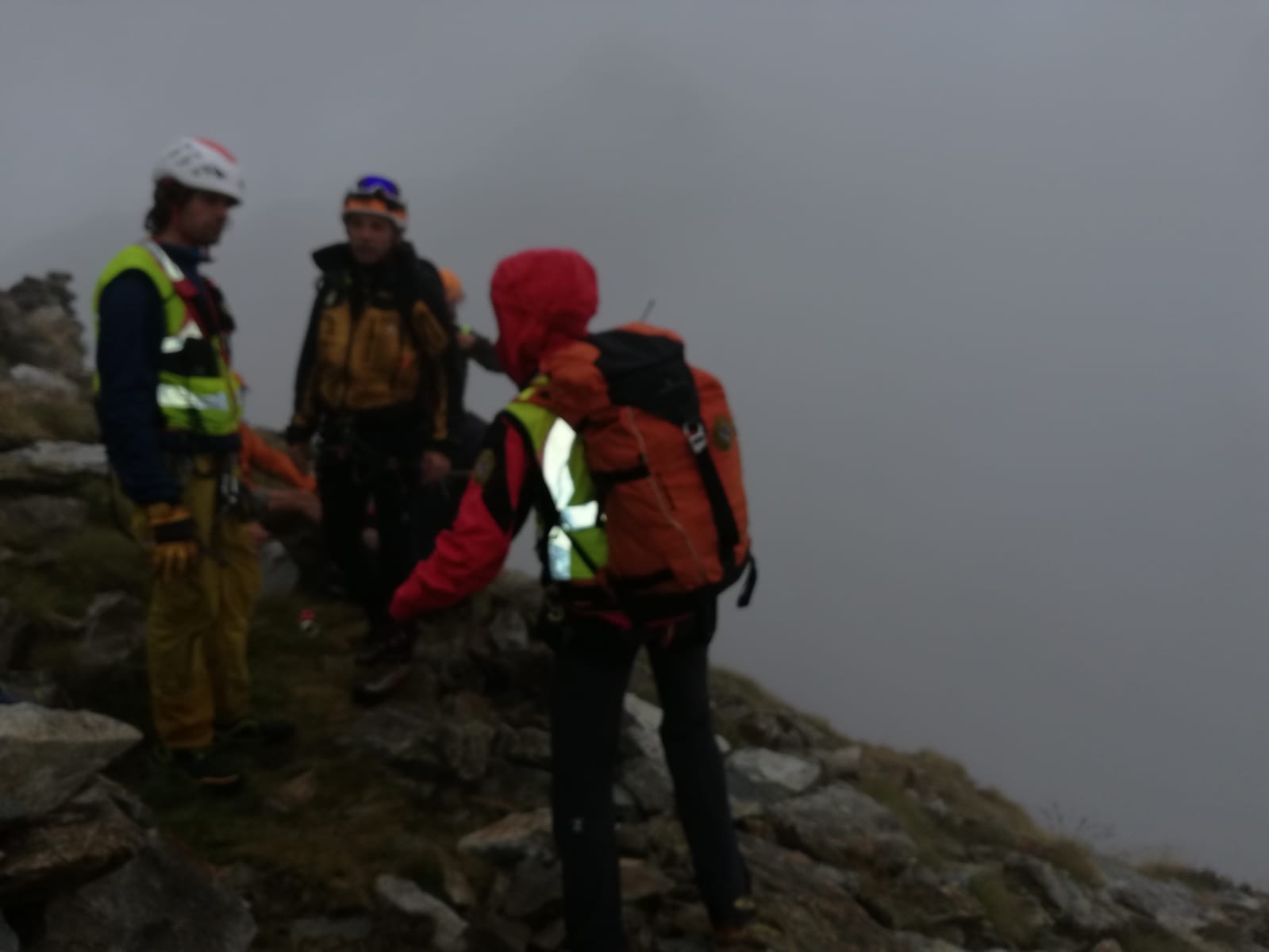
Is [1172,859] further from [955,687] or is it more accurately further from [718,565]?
[955,687]

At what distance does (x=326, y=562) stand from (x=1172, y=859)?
10513 mm

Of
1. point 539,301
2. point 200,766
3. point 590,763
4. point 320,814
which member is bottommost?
point 320,814

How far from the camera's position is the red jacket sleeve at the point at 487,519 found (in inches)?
144

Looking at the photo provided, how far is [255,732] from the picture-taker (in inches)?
233

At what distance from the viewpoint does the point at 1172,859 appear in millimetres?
11648

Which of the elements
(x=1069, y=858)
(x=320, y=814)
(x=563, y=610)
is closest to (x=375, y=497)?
(x=320, y=814)

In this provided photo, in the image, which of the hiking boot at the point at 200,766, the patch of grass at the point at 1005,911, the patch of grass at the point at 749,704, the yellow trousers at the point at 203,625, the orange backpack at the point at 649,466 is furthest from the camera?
the patch of grass at the point at 749,704

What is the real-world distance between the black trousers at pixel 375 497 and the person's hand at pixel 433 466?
7cm

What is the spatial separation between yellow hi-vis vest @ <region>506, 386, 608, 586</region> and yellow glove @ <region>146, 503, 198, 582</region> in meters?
2.11

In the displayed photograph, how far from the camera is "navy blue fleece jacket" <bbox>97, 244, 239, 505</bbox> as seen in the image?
460 centimetres

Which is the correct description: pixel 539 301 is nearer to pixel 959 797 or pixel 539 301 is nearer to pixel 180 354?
pixel 180 354

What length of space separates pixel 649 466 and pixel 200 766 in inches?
137

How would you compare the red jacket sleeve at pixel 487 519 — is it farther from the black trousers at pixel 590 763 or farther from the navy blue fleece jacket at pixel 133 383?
the navy blue fleece jacket at pixel 133 383

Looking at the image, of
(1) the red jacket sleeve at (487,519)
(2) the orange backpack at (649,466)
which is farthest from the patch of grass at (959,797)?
(1) the red jacket sleeve at (487,519)
